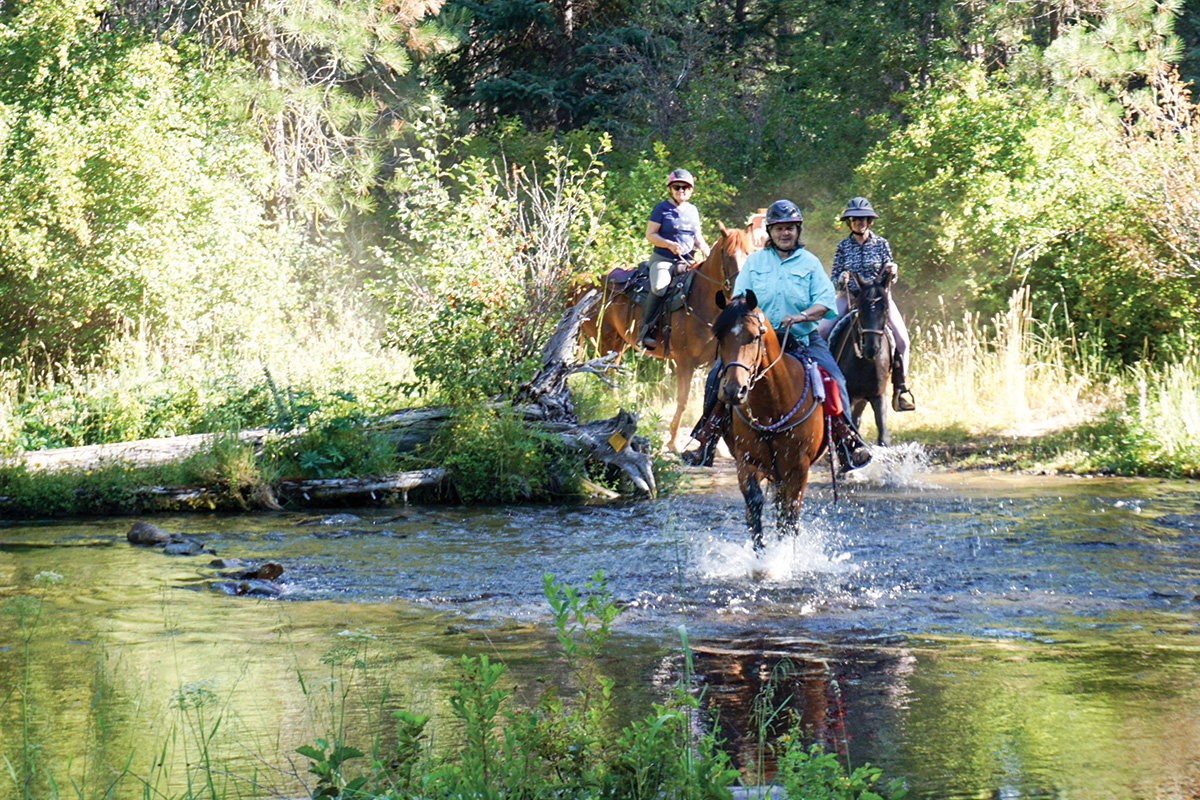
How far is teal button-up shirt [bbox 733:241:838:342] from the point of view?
8.49 m

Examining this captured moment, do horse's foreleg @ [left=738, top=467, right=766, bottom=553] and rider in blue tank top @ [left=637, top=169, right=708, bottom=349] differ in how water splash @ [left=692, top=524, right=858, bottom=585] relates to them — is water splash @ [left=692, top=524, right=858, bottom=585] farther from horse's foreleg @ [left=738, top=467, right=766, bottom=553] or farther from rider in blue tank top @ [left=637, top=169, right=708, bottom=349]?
rider in blue tank top @ [left=637, top=169, right=708, bottom=349]

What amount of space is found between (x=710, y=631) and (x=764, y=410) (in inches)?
76.7

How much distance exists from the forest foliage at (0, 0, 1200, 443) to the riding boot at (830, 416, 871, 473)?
480 centimetres

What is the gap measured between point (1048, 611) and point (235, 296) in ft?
47.7

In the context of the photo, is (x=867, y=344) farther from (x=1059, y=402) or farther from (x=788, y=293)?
(x=1059, y=402)

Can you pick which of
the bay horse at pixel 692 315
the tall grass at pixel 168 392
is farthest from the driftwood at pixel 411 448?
the bay horse at pixel 692 315

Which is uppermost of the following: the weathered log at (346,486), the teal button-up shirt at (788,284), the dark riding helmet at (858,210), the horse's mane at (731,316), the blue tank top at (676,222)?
the blue tank top at (676,222)

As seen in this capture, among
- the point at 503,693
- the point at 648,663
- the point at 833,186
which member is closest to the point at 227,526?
the point at 648,663

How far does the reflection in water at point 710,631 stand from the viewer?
4.62m

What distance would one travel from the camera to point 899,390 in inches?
503

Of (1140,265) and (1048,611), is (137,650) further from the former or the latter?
(1140,265)

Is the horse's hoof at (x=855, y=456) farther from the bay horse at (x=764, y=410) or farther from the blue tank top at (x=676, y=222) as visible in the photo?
the blue tank top at (x=676, y=222)

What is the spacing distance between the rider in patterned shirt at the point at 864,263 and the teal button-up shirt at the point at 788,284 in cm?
358

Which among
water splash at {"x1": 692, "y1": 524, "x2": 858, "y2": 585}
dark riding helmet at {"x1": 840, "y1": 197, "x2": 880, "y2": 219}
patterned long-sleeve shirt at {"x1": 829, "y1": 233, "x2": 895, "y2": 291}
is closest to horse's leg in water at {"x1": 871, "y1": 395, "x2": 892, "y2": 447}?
patterned long-sleeve shirt at {"x1": 829, "y1": 233, "x2": 895, "y2": 291}
